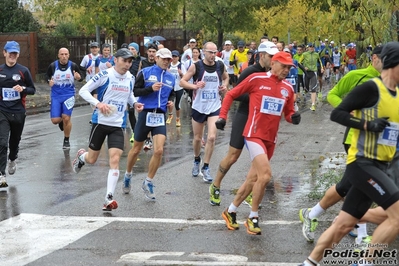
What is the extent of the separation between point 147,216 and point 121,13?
24771 millimetres

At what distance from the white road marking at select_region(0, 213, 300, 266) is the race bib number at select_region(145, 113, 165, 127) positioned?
1.79m

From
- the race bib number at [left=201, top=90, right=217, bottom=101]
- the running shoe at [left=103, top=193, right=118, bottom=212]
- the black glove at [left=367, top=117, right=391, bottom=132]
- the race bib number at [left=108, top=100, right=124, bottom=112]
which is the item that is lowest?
the running shoe at [left=103, top=193, right=118, bottom=212]

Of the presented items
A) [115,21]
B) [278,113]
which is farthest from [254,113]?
[115,21]

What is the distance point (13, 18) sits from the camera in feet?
123

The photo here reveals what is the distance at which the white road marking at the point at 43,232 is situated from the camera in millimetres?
7543

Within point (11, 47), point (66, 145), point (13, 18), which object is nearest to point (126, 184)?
point (11, 47)

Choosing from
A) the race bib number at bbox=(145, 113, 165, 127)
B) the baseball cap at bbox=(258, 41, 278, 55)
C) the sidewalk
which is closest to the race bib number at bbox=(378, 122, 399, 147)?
the baseball cap at bbox=(258, 41, 278, 55)

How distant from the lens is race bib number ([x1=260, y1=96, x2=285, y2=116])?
334 inches

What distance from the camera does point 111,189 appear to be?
9555 millimetres

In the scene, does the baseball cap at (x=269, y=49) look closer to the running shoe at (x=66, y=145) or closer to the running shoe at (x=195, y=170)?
the running shoe at (x=195, y=170)

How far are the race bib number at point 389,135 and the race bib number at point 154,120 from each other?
476 cm

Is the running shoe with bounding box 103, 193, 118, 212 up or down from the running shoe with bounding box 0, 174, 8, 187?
up

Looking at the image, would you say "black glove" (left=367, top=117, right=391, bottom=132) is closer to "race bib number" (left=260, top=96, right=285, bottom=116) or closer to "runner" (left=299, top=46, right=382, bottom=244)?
"runner" (left=299, top=46, right=382, bottom=244)

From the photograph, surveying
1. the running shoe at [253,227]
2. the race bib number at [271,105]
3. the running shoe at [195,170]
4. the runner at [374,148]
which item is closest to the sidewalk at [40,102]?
the running shoe at [195,170]
